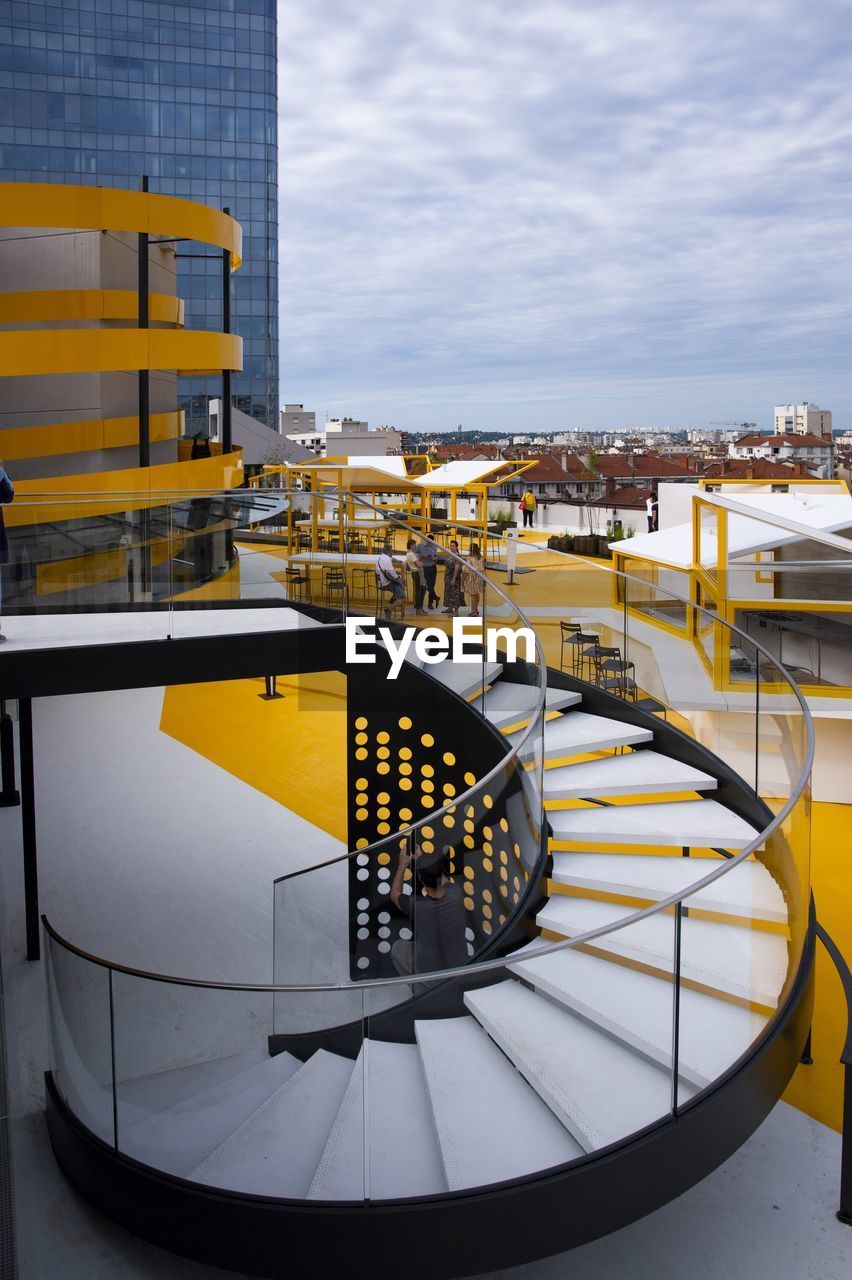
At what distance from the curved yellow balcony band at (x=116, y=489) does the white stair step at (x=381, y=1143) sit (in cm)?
676

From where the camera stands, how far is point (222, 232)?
1744 centimetres

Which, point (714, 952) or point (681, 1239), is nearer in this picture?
point (714, 952)

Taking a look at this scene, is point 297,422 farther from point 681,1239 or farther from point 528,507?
point 681,1239

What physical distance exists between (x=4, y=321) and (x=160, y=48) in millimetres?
65695

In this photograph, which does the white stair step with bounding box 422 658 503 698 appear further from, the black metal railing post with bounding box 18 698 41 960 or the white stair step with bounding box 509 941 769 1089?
the white stair step with bounding box 509 941 769 1089

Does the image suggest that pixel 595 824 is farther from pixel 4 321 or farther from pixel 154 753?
pixel 4 321

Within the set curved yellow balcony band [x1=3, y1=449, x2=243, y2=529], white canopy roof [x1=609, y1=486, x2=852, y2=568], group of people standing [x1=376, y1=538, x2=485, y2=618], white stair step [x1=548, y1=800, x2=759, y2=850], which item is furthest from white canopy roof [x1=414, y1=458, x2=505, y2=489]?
white stair step [x1=548, y1=800, x2=759, y2=850]

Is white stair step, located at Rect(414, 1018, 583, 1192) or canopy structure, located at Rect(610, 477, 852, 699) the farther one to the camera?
canopy structure, located at Rect(610, 477, 852, 699)

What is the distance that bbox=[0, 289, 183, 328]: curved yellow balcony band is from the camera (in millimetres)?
16938

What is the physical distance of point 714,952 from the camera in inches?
189

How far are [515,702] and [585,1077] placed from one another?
483 centimetres

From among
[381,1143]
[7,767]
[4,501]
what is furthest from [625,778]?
[7,767]

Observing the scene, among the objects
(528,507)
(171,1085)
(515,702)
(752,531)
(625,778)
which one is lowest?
(171,1085)

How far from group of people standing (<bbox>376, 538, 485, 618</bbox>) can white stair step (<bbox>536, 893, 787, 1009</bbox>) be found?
5.16 m
